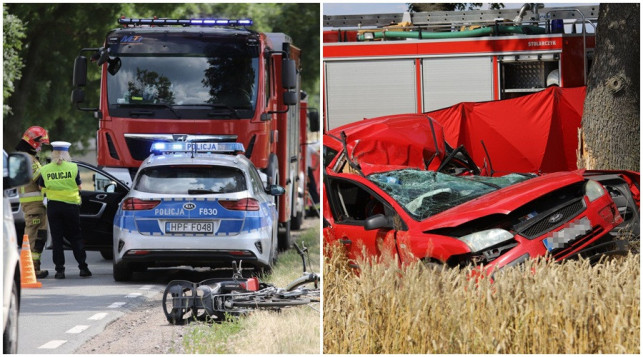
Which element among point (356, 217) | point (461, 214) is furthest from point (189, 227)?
point (461, 214)

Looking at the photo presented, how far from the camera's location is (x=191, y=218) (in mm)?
11984

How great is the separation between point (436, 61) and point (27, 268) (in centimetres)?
727

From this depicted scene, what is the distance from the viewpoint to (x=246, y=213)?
1218 cm

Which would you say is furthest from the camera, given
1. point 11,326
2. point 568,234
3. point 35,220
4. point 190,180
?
point 35,220

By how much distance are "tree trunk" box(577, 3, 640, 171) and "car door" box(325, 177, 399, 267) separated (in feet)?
13.6

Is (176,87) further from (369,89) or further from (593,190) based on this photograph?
(593,190)

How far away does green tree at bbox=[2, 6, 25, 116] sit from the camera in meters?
16.8

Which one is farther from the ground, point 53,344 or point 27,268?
point 53,344

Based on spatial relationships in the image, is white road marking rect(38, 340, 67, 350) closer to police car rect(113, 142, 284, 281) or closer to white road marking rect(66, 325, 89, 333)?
white road marking rect(66, 325, 89, 333)

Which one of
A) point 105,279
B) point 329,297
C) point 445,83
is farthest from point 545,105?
point 329,297

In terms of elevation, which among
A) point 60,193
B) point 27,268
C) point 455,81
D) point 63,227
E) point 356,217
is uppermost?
point 455,81

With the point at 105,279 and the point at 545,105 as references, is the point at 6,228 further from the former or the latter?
the point at 545,105

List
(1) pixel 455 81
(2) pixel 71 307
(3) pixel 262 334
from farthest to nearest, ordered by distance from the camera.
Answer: (1) pixel 455 81 < (2) pixel 71 307 < (3) pixel 262 334

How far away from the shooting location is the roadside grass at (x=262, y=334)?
25.2ft
